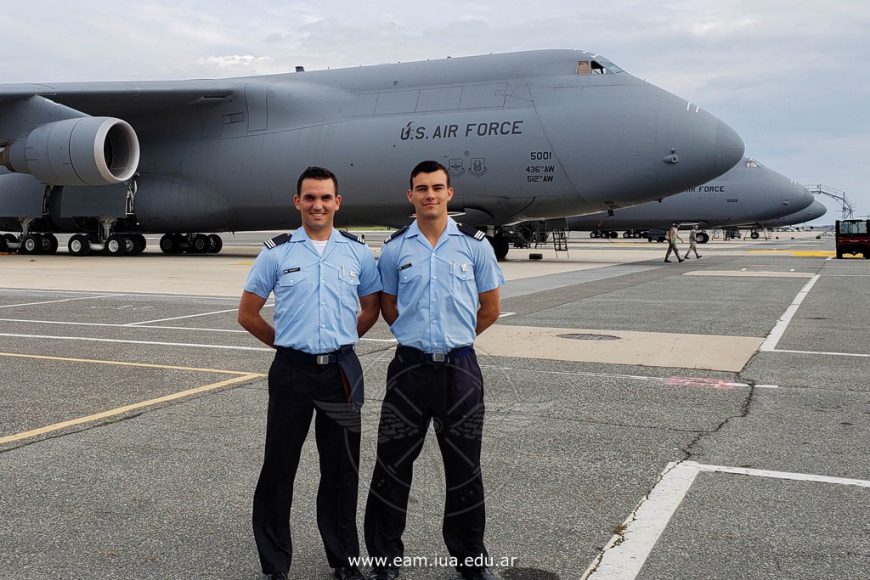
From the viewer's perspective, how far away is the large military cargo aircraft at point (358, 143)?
796 inches

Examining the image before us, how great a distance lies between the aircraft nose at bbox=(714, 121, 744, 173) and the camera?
66.2ft

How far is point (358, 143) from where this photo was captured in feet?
73.7

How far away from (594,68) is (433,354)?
Answer: 19.3m

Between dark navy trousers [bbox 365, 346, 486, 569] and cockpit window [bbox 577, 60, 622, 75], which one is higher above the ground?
cockpit window [bbox 577, 60, 622, 75]

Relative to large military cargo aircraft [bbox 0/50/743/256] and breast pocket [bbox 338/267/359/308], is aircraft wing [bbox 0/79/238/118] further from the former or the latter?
breast pocket [bbox 338/267/359/308]

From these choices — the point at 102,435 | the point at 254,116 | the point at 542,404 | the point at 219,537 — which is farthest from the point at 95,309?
the point at 254,116

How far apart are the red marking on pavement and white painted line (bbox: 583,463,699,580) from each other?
2.35m

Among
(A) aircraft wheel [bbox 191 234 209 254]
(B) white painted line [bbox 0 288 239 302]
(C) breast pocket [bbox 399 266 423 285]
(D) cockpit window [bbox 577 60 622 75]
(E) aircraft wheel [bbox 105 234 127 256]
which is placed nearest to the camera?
(C) breast pocket [bbox 399 266 423 285]

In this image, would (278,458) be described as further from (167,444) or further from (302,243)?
(167,444)

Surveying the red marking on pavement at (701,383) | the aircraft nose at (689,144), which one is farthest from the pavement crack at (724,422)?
the aircraft nose at (689,144)

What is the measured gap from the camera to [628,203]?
2114 centimetres

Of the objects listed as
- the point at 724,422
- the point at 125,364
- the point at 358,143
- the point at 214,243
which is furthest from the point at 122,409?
the point at 214,243

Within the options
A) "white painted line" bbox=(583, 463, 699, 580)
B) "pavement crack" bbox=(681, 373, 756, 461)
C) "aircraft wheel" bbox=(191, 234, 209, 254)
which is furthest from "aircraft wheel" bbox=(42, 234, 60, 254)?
"white painted line" bbox=(583, 463, 699, 580)

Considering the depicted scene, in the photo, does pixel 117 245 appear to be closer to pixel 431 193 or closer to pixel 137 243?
pixel 137 243
